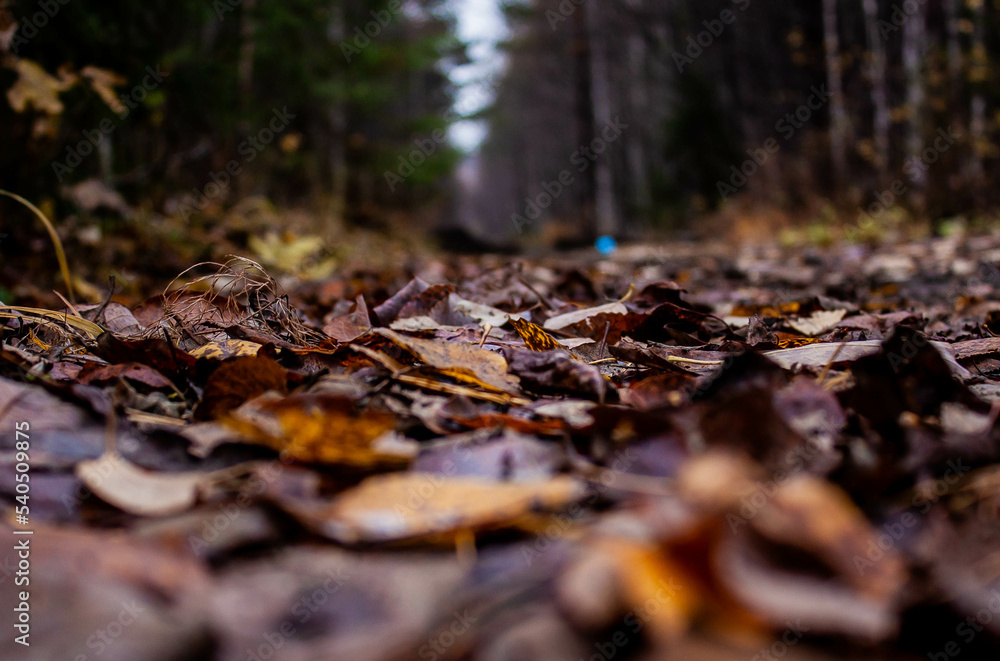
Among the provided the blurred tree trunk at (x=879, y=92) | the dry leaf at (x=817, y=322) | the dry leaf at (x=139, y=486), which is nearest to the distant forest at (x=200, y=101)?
the dry leaf at (x=139, y=486)

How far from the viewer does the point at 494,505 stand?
27.0 inches

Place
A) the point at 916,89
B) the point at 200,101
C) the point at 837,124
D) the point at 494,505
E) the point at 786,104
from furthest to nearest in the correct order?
the point at 786,104 → the point at 837,124 → the point at 916,89 → the point at 200,101 → the point at 494,505

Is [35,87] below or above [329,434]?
above

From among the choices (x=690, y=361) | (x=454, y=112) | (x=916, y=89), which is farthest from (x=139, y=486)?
(x=454, y=112)

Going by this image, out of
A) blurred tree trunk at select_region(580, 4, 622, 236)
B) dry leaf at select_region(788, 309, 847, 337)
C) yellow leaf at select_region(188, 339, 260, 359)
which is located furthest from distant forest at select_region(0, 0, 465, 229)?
blurred tree trunk at select_region(580, 4, 622, 236)

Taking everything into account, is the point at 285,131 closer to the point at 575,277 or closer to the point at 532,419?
the point at 575,277

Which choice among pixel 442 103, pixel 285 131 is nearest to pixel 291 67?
pixel 285 131

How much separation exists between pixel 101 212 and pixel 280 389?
10.2 ft

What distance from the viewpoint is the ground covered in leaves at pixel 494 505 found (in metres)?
0.53

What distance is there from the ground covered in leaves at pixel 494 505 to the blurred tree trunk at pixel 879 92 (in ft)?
30.7

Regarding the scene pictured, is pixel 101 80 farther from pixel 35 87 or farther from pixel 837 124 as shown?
pixel 837 124

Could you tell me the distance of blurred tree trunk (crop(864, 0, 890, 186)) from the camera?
9.13 metres

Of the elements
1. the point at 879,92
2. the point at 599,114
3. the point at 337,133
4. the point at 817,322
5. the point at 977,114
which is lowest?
the point at 817,322

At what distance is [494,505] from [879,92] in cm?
1176
